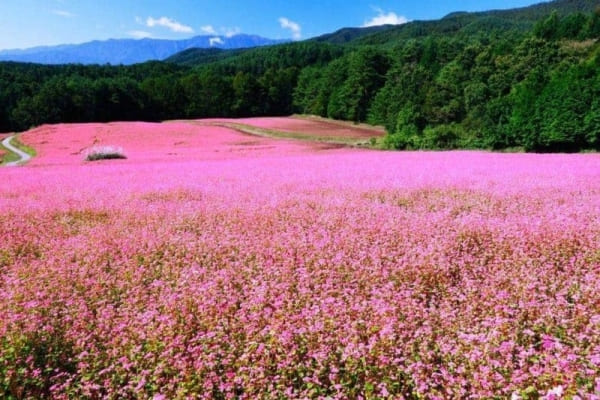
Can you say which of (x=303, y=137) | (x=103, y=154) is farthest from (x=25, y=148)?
(x=303, y=137)

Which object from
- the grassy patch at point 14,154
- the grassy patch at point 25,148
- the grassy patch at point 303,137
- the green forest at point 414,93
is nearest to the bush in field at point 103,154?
the grassy patch at point 14,154

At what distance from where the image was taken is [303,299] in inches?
179

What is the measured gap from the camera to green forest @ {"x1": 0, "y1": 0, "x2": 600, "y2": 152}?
120 feet

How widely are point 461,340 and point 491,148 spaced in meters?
40.1

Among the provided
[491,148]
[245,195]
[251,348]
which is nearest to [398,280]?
[251,348]

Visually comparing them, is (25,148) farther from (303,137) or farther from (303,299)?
(303,299)

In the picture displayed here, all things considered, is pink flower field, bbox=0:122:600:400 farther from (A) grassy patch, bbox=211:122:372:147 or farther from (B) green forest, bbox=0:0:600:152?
(A) grassy patch, bbox=211:122:372:147

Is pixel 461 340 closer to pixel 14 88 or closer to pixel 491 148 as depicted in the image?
pixel 491 148

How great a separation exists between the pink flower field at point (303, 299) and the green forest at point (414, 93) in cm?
3061

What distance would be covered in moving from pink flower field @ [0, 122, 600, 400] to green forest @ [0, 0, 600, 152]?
100ft

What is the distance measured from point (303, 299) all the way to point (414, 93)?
65.6 meters

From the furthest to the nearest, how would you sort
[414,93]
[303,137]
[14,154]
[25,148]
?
1. [414,93]
2. [303,137]
3. [25,148]
4. [14,154]

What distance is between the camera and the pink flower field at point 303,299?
326 centimetres

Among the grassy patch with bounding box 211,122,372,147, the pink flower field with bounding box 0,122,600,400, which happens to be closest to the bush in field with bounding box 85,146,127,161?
the pink flower field with bounding box 0,122,600,400
